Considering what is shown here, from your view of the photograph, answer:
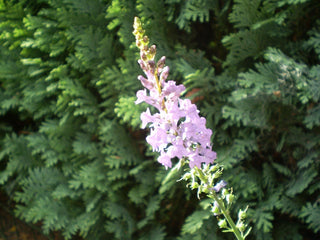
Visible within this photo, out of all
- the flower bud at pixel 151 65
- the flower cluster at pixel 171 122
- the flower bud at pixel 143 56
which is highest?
the flower bud at pixel 143 56

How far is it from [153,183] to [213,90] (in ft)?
2.93

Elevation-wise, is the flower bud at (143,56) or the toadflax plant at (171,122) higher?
the flower bud at (143,56)

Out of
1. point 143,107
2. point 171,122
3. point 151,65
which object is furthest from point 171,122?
point 143,107

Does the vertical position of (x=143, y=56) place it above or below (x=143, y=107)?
below

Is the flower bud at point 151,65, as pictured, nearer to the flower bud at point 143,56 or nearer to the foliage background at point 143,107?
the flower bud at point 143,56

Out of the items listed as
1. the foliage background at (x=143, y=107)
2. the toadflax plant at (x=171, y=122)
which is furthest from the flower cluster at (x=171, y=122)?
the foliage background at (x=143, y=107)

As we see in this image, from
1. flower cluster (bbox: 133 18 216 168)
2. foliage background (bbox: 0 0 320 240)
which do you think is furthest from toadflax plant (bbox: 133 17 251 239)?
foliage background (bbox: 0 0 320 240)

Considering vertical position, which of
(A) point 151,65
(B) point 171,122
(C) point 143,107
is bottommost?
(B) point 171,122

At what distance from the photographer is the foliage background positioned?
2.38 meters

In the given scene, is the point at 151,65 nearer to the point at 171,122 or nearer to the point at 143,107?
the point at 171,122

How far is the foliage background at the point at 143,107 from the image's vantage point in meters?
2.38

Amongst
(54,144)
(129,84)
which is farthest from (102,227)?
(129,84)

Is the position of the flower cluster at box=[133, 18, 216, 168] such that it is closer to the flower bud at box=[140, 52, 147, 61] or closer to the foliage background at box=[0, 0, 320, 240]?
the flower bud at box=[140, 52, 147, 61]

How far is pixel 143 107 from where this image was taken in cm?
244
